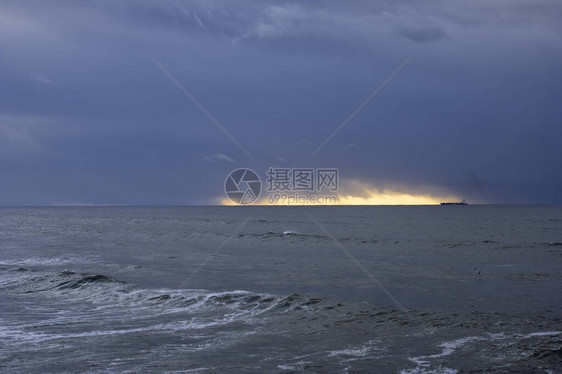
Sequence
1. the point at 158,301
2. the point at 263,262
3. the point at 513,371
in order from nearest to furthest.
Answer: the point at 513,371 < the point at 158,301 < the point at 263,262

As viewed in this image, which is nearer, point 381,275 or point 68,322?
point 68,322

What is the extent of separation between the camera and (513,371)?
10148mm

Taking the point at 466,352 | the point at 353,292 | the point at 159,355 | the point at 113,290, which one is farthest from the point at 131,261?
the point at 466,352

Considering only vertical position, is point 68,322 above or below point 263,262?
below

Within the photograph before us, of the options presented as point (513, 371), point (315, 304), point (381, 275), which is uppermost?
point (381, 275)

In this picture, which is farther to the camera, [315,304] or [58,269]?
[58,269]

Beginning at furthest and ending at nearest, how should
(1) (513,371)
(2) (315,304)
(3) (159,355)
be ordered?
1. (2) (315,304)
2. (3) (159,355)
3. (1) (513,371)

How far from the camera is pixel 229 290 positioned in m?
21.1

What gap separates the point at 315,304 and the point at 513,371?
26.4 feet

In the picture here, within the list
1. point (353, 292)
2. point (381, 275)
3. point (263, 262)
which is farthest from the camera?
point (263, 262)

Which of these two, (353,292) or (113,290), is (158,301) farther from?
(353,292)

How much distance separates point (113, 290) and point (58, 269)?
9382mm

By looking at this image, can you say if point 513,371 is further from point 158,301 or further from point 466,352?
point 158,301

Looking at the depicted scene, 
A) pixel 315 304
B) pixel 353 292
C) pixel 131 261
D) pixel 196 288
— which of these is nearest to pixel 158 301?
pixel 196 288
